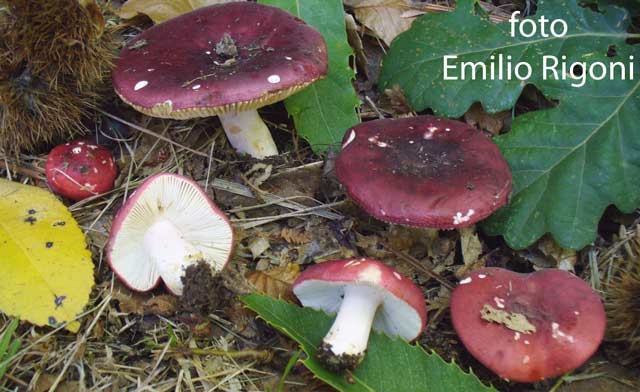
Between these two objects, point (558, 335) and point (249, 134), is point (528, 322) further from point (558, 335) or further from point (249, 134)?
point (249, 134)

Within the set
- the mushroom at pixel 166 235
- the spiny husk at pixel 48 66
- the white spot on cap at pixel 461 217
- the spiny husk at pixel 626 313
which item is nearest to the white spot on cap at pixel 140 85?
the spiny husk at pixel 48 66

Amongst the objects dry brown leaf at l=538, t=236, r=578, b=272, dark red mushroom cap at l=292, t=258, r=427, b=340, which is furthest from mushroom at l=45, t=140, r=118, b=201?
dry brown leaf at l=538, t=236, r=578, b=272

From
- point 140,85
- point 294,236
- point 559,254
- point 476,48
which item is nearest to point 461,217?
point 559,254

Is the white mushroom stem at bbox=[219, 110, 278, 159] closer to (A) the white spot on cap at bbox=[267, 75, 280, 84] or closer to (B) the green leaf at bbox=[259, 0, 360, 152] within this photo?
A: (B) the green leaf at bbox=[259, 0, 360, 152]

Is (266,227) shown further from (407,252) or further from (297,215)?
(407,252)

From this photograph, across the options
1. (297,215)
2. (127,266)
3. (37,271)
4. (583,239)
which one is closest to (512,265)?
(583,239)

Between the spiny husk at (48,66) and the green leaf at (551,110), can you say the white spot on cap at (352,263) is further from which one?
the spiny husk at (48,66)
